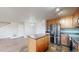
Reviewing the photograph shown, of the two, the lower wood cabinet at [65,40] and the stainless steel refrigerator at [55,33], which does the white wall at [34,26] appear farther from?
the lower wood cabinet at [65,40]

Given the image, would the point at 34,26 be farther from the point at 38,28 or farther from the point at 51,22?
the point at 51,22

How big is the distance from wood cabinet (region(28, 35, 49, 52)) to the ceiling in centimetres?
32

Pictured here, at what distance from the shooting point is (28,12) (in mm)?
1559

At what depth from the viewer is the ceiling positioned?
1530 mm

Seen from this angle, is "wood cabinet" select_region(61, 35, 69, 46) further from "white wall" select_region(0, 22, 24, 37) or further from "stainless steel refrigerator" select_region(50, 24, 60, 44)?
"white wall" select_region(0, 22, 24, 37)

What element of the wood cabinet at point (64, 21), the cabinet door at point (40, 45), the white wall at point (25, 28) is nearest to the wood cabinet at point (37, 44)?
the cabinet door at point (40, 45)

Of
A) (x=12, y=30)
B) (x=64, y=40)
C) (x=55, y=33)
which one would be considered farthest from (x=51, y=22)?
(x=12, y=30)

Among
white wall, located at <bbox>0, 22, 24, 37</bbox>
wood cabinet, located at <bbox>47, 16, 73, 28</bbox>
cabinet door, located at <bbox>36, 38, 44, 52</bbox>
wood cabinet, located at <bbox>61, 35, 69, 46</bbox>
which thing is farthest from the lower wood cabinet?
white wall, located at <bbox>0, 22, 24, 37</bbox>

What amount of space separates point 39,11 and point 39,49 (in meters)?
0.55

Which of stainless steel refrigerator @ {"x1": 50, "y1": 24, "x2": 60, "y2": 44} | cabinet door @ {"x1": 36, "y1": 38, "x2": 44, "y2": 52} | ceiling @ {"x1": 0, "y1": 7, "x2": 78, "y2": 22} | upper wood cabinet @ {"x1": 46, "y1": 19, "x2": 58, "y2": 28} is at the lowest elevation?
cabinet door @ {"x1": 36, "y1": 38, "x2": 44, "y2": 52}

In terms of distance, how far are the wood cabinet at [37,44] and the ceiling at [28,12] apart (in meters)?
0.32

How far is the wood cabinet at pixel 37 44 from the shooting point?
1562 millimetres
